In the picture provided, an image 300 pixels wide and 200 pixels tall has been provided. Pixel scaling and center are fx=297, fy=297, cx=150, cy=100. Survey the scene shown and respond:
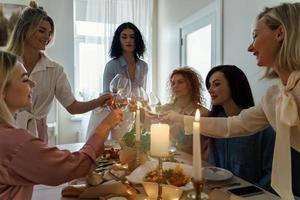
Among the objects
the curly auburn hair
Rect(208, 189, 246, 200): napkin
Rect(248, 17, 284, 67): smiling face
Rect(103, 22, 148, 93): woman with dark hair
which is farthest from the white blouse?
Rect(103, 22, 148, 93): woman with dark hair

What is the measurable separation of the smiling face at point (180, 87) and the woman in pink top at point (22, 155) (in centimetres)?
134

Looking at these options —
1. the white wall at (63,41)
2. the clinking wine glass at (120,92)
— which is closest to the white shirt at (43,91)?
the clinking wine glass at (120,92)

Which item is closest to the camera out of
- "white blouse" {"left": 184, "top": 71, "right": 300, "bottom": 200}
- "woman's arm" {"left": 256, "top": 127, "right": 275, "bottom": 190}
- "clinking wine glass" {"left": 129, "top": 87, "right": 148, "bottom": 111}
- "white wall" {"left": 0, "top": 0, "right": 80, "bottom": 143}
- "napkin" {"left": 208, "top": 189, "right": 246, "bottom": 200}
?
"napkin" {"left": 208, "top": 189, "right": 246, "bottom": 200}

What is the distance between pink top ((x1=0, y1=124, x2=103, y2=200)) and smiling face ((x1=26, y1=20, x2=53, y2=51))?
0.98 meters

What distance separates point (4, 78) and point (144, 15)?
3.67 metres

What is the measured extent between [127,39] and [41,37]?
1219 mm

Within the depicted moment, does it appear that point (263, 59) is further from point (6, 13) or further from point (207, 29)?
point (6, 13)

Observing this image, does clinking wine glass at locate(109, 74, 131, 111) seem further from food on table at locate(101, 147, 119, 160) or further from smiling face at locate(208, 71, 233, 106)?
smiling face at locate(208, 71, 233, 106)

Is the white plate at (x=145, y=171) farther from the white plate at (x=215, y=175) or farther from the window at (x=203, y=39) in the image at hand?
the window at (x=203, y=39)

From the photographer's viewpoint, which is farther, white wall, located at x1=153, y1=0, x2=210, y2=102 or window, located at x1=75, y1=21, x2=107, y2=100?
window, located at x1=75, y1=21, x2=107, y2=100

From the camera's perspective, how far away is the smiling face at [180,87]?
2.37 m

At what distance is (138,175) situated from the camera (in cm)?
110

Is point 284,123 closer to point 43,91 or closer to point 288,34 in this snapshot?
point 288,34

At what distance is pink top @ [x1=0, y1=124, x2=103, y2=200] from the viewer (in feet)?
3.09
